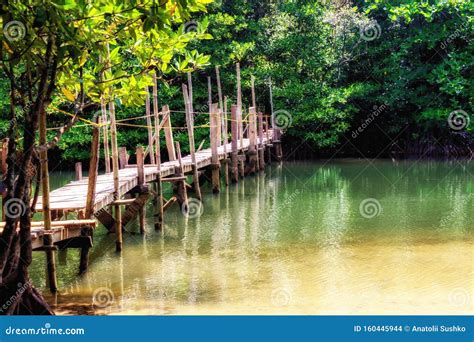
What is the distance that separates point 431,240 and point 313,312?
4.02 metres

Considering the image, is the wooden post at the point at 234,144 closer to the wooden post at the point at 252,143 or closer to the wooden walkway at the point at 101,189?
the wooden post at the point at 252,143

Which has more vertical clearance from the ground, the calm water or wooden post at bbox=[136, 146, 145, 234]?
wooden post at bbox=[136, 146, 145, 234]

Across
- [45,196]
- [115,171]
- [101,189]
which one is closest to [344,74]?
[101,189]

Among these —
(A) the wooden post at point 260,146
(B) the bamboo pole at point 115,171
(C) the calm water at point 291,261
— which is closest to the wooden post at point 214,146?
(C) the calm water at point 291,261

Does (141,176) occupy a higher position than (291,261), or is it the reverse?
(141,176)

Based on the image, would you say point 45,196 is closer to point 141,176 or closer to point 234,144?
point 141,176

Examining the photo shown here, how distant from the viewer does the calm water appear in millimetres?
7020

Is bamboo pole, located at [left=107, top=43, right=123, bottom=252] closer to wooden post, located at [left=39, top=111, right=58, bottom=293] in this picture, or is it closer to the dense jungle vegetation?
wooden post, located at [left=39, top=111, right=58, bottom=293]

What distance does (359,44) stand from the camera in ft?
82.0

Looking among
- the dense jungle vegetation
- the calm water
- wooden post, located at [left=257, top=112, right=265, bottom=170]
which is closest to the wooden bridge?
the calm water

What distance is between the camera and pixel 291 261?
881 cm

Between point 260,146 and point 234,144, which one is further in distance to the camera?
point 260,146

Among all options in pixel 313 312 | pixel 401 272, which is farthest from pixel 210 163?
pixel 313 312

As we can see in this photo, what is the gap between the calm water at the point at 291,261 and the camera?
7.02 m
